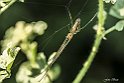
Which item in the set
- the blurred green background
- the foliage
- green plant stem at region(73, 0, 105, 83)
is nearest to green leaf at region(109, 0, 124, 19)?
green plant stem at region(73, 0, 105, 83)

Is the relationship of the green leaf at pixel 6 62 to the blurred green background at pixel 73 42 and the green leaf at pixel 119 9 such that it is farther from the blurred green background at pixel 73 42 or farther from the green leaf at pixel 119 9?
the blurred green background at pixel 73 42

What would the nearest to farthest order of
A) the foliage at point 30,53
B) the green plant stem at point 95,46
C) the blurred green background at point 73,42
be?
the green plant stem at point 95,46 → the foliage at point 30,53 → the blurred green background at point 73,42

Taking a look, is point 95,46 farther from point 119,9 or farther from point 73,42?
point 73,42

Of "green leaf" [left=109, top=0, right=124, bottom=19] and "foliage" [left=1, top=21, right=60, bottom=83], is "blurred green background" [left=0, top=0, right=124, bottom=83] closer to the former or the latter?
"foliage" [left=1, top=21, right=60, bottom=83]

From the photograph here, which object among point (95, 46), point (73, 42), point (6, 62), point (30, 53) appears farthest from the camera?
point (73, 42)

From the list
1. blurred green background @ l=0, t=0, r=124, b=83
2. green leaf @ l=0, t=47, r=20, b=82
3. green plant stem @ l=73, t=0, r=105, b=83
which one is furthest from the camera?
blurred green background @ l=0, t=0, r=124, b=83

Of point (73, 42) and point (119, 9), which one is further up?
point (119, 9)

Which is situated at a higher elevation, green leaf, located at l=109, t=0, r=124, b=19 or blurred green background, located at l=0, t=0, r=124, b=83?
green leaf, located at l=109, t=0, r=124, b=19

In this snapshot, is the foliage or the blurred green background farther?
the blurred green background

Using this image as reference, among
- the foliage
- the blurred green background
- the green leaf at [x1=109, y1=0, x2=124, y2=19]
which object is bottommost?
the blurred green background

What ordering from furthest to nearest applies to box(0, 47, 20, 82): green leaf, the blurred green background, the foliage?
1. the blurred green background
2. the foliage
3. box(0, 47, 20, 82): green leaf

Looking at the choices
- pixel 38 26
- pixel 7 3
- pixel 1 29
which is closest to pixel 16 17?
pixel 1 29

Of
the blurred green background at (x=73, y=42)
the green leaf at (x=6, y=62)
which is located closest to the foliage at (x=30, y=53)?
the green leaf at (x=6, y=62)

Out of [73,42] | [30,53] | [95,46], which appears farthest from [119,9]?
[73,42]
